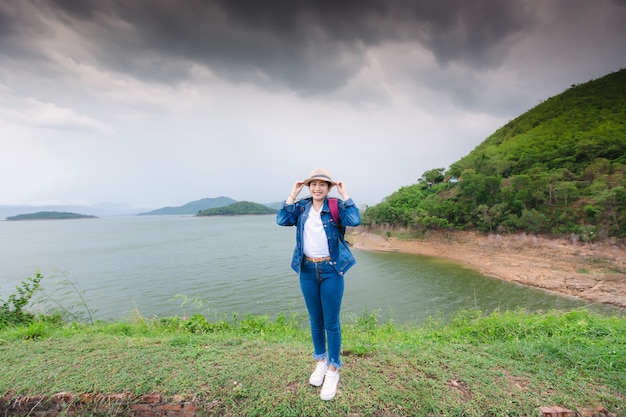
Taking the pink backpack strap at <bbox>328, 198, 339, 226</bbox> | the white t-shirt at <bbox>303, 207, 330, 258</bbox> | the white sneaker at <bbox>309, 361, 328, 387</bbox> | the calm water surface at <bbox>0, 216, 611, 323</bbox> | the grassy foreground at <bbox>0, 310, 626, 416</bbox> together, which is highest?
the pink backpack strap at <bbox>328, 198, 339, 226</bbox>

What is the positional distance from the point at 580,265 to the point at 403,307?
14.5 metres

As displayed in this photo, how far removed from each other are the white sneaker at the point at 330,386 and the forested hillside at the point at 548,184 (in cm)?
2733

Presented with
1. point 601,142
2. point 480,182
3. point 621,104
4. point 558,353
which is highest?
point 621,104

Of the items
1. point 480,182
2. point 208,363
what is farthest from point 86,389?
point 480,182

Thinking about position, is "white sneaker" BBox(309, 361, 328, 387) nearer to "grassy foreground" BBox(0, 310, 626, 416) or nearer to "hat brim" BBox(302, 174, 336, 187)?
"grassy foreground" BBox(0, 310, 626, 416)

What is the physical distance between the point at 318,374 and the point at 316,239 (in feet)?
4.60

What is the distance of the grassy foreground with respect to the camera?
8.00ft

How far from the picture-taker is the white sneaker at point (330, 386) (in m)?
2.47

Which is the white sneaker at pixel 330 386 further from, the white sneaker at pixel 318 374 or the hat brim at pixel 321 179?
the hat brim at pixel 321 179

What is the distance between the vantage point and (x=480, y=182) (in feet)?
97.7

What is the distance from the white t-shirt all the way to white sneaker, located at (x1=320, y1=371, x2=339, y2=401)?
1222 mm

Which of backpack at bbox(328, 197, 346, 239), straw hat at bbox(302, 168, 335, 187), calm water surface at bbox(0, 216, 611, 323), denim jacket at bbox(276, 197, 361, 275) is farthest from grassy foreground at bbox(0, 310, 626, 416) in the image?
calm water surface at bbox(0, 216, 611, 323)

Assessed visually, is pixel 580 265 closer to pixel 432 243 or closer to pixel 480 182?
pixel 432 243

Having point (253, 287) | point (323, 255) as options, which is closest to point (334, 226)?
point (323, 255)
